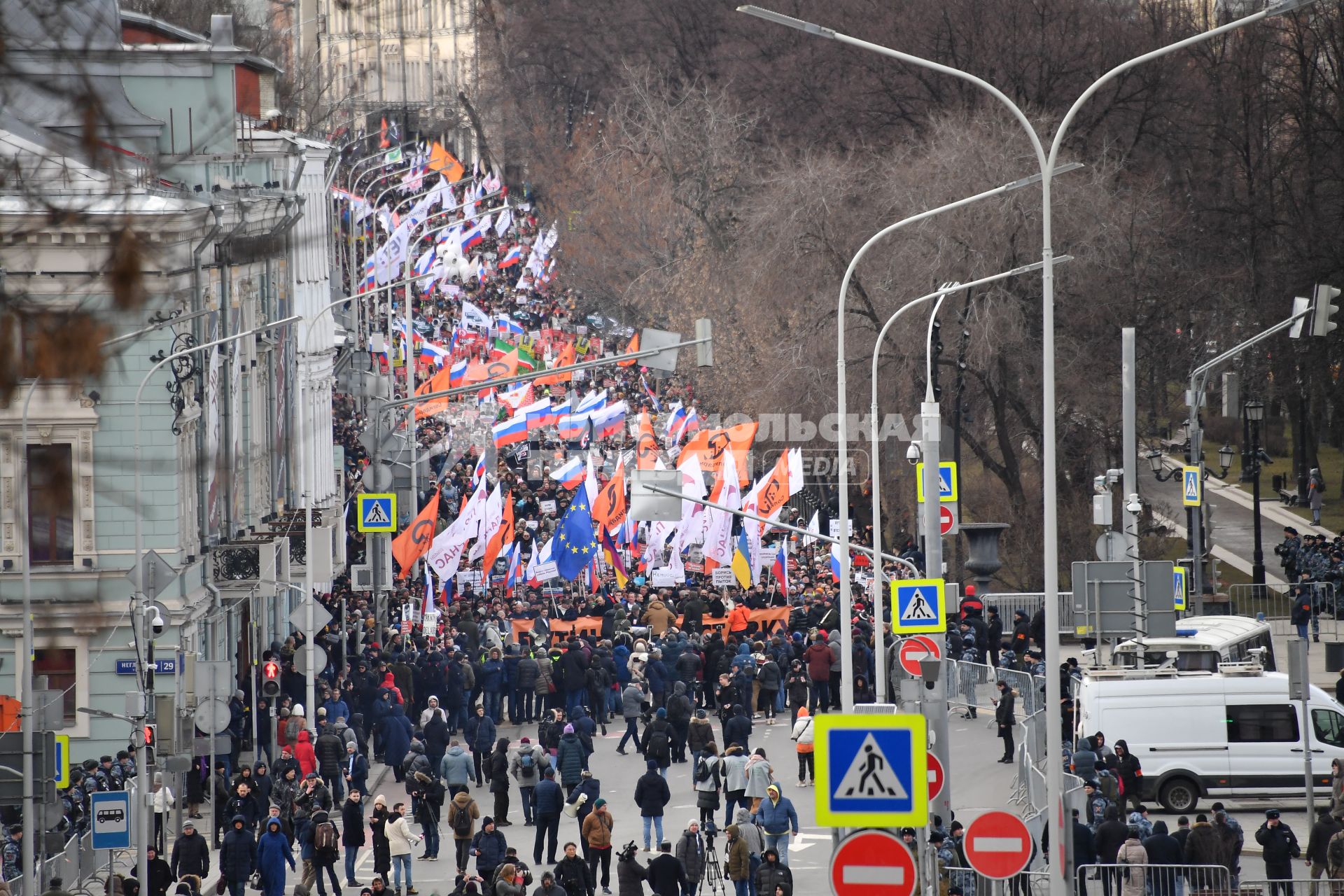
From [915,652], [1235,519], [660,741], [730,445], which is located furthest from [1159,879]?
[1235,519]

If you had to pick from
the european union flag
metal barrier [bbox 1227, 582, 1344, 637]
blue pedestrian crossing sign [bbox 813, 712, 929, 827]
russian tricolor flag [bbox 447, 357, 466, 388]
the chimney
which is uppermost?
russian tricolor flag [bbox 447, 357, 466, 388]

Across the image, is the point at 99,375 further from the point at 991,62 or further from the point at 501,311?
the point at 501,311

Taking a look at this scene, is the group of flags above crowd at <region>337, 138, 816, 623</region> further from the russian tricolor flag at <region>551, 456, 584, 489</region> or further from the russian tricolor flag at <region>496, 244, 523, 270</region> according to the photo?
the russian tricolor flag at <region>496, 244, 523, 270</region>

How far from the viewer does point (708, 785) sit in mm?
24094

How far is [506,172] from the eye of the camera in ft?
358

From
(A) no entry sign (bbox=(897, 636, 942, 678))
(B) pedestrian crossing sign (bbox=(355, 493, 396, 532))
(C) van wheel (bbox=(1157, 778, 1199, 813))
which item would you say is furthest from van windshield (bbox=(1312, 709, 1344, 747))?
A: (B) pedestrian crossing sign (bbox=(355, 493, 396, 532))

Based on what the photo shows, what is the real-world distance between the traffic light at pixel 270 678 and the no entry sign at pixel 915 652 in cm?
1105

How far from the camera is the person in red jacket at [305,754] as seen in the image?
2616 centimetres

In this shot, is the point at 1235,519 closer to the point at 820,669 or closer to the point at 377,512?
the point at 820,669

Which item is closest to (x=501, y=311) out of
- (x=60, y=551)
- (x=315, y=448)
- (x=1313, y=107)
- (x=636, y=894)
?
(x=1313, y=107)

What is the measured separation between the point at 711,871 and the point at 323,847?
13.2ft

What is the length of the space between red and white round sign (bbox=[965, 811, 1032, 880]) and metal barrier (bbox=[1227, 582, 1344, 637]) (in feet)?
89.1

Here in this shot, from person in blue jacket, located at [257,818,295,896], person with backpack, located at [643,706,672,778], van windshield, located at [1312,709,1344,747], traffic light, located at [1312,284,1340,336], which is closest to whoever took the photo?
person in blue jacket, located at [257,818,295,896]

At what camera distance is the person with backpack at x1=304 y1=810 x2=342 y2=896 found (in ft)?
70.3
